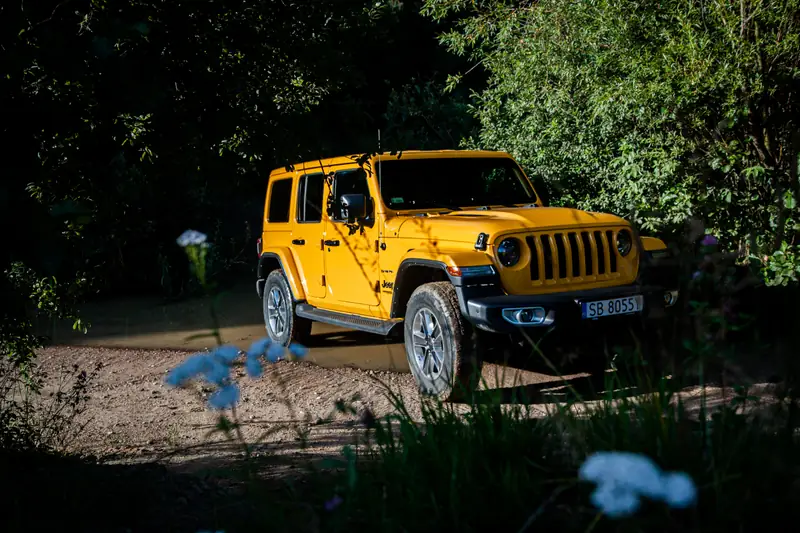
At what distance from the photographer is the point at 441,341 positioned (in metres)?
6.06

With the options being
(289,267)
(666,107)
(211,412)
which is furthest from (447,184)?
(666,107)

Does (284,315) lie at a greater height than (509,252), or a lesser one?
lesser

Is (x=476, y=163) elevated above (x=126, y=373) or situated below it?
above

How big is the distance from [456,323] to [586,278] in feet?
3.54

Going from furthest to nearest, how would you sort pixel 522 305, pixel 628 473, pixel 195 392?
pixel 522 305
pixel 195 392
pixel 628 473

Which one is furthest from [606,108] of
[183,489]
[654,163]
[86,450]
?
[183,489]

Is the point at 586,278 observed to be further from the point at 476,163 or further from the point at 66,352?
the point at 66,352

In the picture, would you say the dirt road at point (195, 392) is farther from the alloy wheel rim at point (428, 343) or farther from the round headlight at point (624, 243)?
the round headlight at point (624, 243)

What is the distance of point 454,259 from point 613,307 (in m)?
1.17

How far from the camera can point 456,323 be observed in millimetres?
5918

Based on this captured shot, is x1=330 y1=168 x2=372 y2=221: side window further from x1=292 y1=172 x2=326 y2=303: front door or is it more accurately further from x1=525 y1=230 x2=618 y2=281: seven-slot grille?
x1=525 y1=230 x2=618 y2=281: seven-slot grille

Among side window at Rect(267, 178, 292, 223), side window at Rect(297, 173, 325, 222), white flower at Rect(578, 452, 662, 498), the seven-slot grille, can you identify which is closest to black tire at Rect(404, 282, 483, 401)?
the seven-slot grille

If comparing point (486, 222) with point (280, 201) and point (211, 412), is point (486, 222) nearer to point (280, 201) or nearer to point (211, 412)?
point (211, 412)

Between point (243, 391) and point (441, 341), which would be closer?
point (441, 341)
